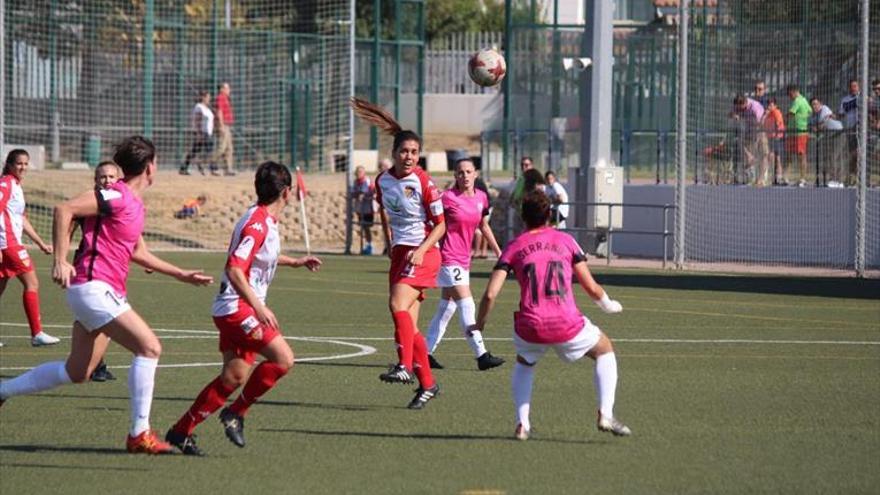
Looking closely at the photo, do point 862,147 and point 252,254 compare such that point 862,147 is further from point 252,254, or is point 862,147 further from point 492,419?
point 252,254

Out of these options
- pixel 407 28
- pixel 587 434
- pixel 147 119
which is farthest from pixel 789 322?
pixel 407 28

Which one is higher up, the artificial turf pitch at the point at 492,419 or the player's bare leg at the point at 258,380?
the player's bare leg at the point at 258,380

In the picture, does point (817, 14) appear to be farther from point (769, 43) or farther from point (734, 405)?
point (734, 405)

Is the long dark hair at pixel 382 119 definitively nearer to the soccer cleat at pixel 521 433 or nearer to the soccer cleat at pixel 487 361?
the soccer cleat at pixel 487 361

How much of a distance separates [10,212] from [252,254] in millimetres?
7053

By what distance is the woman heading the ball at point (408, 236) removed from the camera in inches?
502

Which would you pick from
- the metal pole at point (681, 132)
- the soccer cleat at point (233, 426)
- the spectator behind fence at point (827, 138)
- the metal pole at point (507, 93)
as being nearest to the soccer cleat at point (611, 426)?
the soccer cleat at point (233, 426)

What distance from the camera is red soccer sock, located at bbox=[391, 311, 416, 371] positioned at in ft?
41.8

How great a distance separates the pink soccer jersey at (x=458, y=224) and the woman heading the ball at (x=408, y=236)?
1608 mm

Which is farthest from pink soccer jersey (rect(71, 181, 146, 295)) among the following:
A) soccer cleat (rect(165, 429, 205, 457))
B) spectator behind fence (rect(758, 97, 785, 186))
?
spectator behind fence (rect(758, 97, 785, 186))

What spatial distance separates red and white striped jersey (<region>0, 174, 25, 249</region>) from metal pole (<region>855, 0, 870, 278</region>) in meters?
15.3

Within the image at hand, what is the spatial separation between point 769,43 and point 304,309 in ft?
42.4

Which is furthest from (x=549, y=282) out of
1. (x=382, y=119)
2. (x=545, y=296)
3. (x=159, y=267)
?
(x=382, y=119)

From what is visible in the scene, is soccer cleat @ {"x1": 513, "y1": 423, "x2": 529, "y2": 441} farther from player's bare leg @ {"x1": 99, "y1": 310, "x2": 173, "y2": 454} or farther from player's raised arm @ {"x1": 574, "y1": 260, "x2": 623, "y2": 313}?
player's bare leg @ {"x1": 99, "y1": 310, "x2": 173, "y2": 454}
